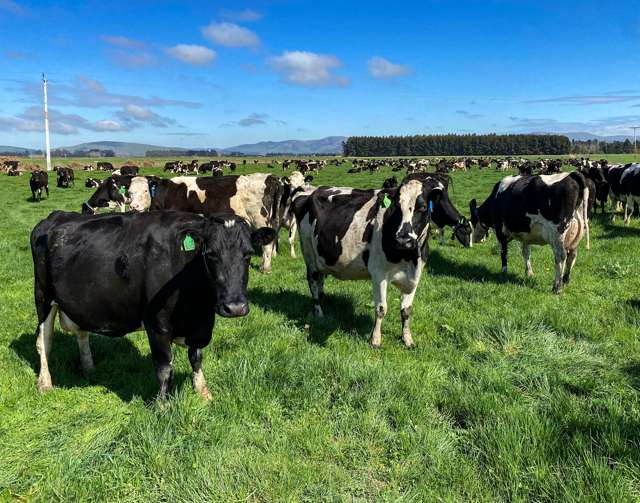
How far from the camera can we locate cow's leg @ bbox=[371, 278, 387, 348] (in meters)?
6.27

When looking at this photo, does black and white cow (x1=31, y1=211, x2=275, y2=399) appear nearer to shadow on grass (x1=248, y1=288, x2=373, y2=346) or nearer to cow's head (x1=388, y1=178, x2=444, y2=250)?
cow's head (x1=388, y1=178, x2=444, y2=250)

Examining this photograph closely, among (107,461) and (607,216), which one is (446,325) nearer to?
(107,461)

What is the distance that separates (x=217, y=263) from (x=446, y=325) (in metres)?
4.01

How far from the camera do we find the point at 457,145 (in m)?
166

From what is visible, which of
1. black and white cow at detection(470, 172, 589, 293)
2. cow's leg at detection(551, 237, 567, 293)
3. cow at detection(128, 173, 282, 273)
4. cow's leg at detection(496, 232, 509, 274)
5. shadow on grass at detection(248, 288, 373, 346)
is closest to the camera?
shadow on grass at detection(248, 288, 373, 346)

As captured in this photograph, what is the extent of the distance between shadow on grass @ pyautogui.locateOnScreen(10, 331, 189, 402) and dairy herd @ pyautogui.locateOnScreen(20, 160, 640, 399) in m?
0.19

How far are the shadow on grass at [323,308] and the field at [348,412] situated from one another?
0.06 metres

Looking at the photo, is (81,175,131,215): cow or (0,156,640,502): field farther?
(81,175,131,215): cow

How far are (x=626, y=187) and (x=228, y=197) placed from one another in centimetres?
1353

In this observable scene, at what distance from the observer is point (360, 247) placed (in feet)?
22.2

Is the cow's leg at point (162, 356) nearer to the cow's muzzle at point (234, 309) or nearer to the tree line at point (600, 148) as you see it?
the cow's muzzle at point (234, 309)

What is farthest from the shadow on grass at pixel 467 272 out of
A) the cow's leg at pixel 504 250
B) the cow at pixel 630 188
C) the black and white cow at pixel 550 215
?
the cow at pixel 630 188

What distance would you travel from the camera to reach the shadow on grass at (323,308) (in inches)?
267

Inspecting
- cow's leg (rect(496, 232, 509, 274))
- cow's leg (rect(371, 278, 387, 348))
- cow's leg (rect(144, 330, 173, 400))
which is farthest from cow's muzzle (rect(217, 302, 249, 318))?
cow's leg (rect(496, 232, 509, 274))
